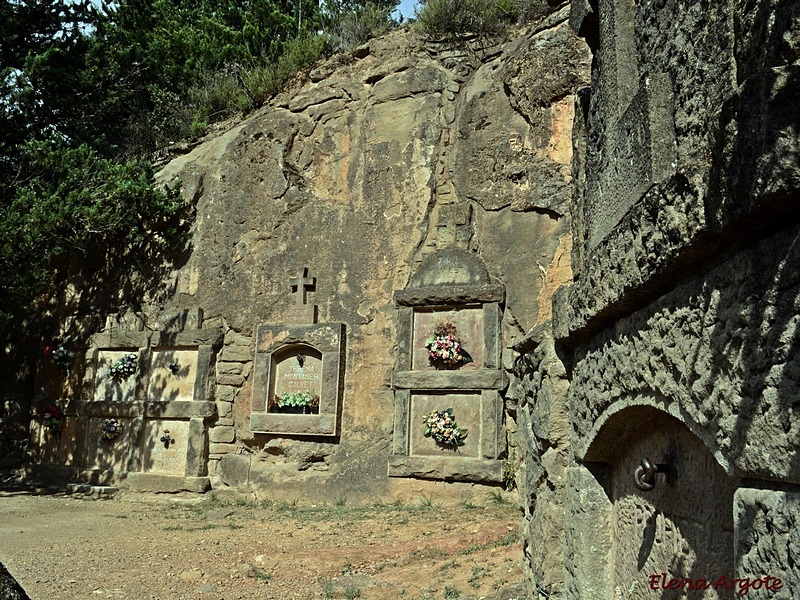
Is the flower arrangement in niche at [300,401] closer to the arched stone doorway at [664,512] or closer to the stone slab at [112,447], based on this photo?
the stone slab at [112,447]

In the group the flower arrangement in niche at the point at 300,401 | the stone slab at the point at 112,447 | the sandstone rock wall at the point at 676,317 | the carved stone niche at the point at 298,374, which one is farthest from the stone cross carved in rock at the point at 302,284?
the sandstone rock wall at the point at 676,317

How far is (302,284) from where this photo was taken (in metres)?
9.58

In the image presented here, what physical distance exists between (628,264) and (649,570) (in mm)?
1055

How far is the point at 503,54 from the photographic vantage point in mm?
9617

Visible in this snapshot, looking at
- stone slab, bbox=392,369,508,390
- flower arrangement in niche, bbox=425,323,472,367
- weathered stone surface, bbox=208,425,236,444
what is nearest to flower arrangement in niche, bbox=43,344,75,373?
weathered stone surface, bbox=208,425,236,444

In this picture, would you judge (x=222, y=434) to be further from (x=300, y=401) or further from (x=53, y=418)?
(x=53, y=418)

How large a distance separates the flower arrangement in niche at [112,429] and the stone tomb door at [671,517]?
8.79m

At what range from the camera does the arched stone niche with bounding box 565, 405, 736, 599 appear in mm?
2025

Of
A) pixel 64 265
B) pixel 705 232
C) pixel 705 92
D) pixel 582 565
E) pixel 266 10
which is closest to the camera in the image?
pixel 705 232

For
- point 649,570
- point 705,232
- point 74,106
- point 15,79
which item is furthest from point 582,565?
point 74,106

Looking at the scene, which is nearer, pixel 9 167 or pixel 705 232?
pixel 705 232

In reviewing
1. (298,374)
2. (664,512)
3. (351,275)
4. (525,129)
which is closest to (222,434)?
(298,374)

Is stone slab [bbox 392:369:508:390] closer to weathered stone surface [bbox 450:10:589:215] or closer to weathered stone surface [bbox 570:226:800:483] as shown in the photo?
weathered stone surface [bbox 450:10:589:215]

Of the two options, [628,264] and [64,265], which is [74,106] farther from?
[628,264]
